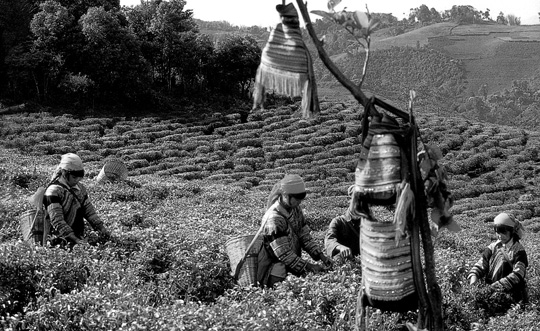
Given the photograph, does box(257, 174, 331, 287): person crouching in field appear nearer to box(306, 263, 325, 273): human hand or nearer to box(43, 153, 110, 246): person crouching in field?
box(306, 263, 325, 273): human hand

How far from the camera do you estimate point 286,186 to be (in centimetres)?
669

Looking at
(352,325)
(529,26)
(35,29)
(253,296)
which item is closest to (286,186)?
(253,296)

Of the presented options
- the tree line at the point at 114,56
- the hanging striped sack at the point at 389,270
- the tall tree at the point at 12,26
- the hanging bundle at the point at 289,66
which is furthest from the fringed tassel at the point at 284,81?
the tall tree at the point at 12,26

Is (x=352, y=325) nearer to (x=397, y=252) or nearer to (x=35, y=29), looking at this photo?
(x=397, y=252)

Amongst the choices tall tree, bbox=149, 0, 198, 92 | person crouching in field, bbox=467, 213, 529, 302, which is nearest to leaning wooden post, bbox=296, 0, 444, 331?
person crouching in field, bbox=467, 213, 529, 302

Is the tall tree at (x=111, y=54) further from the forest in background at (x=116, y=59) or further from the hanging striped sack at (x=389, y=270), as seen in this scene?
the hanging striped sack at (x=389, y=270)

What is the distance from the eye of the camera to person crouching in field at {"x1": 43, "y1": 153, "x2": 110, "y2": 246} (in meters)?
7.65

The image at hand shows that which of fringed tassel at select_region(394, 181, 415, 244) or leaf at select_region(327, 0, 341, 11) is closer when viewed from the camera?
fringed tassel at select_region(394, 181, 415, 244)

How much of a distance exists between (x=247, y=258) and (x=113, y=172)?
1199cm

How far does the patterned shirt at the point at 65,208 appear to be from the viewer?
7.64 m

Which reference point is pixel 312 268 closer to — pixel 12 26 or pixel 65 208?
pixel 65 208

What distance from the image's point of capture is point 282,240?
6.63 m

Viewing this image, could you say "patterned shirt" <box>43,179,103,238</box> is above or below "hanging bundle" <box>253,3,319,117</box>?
below

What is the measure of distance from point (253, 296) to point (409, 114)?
214cm
